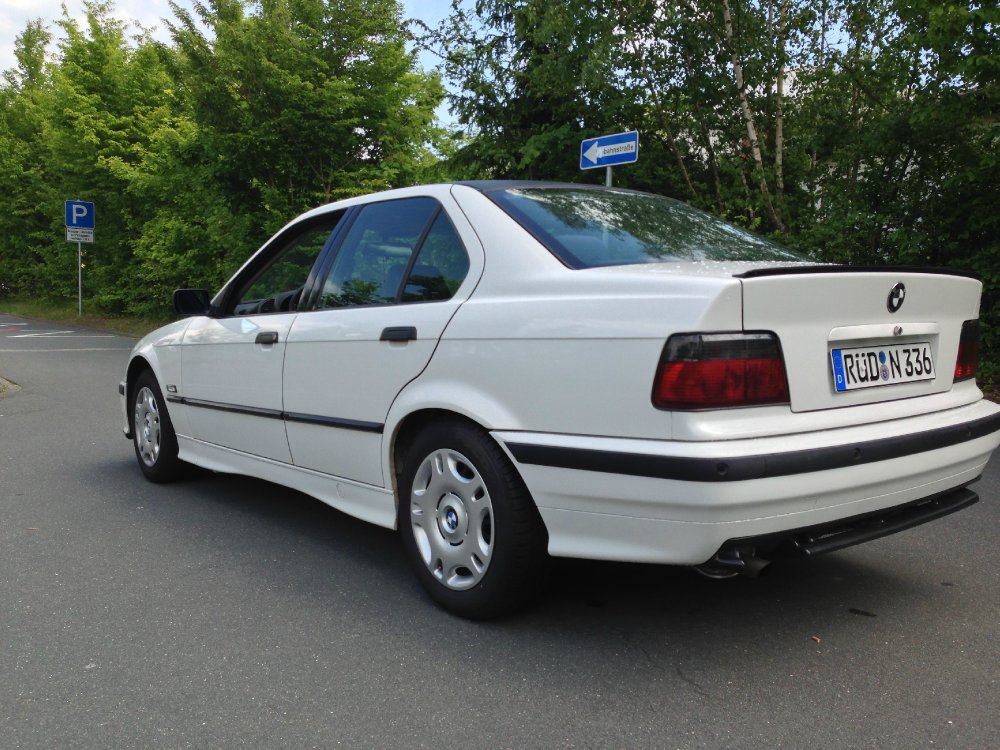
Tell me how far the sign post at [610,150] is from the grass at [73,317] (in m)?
14.3

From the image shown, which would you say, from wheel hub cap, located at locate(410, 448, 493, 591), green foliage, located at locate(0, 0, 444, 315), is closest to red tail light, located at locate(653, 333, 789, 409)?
wheel hub cap, located at locate(410, 448, 493, 591)

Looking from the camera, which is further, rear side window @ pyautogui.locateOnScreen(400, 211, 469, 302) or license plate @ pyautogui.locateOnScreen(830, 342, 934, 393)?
rear side window @ pyautogui.locateOnScreen(400, 211, 469, 302)

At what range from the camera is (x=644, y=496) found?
264 cm

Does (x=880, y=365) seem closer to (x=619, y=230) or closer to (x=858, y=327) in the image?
(x=858, y=327)

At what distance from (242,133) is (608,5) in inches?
350

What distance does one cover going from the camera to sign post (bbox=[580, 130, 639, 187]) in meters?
8.99

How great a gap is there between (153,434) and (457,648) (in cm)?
323

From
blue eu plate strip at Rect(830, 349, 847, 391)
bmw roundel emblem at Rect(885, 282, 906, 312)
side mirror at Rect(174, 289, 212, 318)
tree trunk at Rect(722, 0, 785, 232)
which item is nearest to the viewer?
blue eu plate strip at Rect(830, 349, 847, 391)

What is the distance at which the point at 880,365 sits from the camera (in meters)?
2.96

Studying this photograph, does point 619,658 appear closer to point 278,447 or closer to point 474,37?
point 278,447

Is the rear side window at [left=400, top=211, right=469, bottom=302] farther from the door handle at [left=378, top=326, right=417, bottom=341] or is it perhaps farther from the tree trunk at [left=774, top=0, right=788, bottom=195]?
the tree trunk at [left=774, top=0, right=788, bottom=195]

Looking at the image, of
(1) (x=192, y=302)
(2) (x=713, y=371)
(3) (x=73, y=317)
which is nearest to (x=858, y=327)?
(2) (x=713, y=371)

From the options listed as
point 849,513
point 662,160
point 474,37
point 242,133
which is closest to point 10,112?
point 242,133

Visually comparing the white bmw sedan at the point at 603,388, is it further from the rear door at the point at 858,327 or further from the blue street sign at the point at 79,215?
the blue street sign at the point at 79,215
